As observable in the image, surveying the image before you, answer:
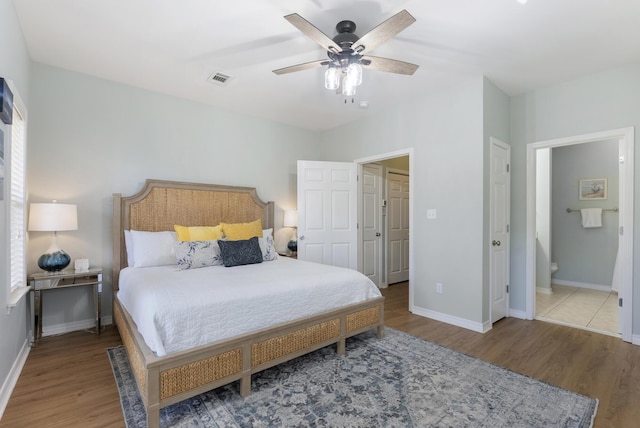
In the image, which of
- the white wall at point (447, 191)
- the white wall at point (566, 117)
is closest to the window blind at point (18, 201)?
the white wall at point (447, 191)

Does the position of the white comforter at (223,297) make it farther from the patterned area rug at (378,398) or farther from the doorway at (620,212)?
the doorway at (620,212)

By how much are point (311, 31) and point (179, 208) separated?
2.64 metres

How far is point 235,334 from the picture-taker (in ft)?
6.72

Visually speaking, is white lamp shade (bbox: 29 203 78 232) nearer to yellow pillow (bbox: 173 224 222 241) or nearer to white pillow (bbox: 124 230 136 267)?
white pillow (bbox: 124 230 136 267)

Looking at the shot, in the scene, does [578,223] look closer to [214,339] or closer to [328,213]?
[328,213]

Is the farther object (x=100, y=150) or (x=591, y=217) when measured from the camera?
(x=591, y=217)

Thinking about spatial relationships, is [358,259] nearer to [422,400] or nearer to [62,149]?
[422,400]

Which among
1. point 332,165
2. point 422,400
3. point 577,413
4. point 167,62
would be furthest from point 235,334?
point 332,165

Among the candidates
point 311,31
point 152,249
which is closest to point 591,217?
point 311,31

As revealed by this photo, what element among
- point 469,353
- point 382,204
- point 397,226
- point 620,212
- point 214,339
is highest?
point 382,204

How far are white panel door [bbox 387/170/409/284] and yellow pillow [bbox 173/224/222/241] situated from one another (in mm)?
2979

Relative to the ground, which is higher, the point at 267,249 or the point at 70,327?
the point at 267,249

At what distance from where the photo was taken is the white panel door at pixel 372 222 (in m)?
4.90

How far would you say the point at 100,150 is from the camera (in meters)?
3.34
